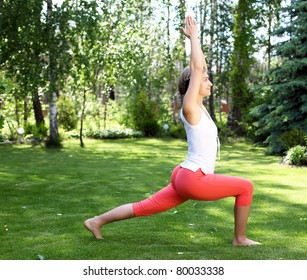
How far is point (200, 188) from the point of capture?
4660 millimetres

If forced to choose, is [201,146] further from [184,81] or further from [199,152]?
[184,81]

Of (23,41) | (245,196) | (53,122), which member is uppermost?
(23,41)

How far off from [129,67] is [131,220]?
17.7m

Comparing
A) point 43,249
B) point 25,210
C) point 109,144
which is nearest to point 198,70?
point 43,249

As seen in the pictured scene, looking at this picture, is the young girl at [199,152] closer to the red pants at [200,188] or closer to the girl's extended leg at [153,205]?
the red pants at [200,188]

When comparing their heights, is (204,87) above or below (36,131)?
above

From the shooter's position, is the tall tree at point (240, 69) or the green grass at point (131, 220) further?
the tall tree at point (240, 69)

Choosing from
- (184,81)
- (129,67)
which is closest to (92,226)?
(184,81)

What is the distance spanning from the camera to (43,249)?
5.17 metres

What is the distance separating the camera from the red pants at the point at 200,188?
15.3 feet

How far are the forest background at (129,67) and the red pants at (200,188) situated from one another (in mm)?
3859

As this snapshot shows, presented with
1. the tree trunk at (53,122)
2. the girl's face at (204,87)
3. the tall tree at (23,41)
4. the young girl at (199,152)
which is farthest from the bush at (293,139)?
the girl's face at (204,87)

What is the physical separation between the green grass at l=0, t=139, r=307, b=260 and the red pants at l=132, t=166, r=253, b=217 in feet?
1.43

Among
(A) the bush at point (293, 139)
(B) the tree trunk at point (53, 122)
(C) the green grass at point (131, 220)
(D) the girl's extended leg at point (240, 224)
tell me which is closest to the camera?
(D) the girl's extended leg at point (240, 224)
